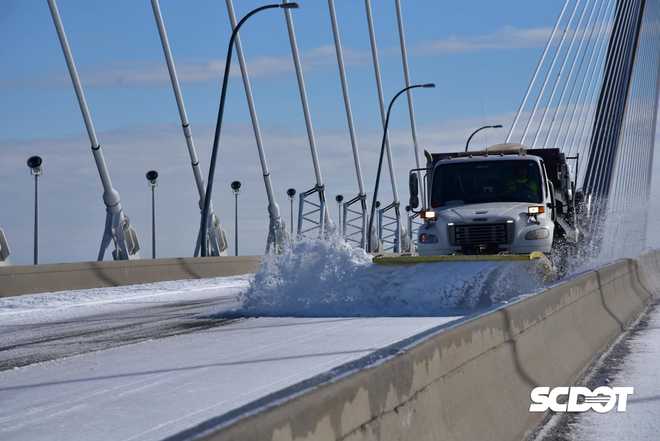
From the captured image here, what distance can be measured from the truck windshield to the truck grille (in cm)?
101

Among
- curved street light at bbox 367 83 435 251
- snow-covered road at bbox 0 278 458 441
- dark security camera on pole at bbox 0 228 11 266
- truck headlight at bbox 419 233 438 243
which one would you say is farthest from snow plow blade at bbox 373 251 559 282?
curved street light at bbox 367 83 435 251

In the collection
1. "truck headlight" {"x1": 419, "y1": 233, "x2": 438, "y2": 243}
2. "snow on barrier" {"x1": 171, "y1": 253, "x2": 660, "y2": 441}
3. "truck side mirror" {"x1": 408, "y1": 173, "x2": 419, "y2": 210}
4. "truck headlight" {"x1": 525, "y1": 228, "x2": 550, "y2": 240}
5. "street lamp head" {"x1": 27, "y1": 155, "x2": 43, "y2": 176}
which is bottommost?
"snow on barrier" {"x1": 171, "y1": 253, "x2": 660, "y2": 441}

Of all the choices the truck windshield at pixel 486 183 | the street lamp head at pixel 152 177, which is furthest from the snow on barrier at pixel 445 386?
the street lamp head at pixel 152 177

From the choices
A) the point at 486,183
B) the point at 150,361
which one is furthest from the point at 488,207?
the point at 150,361

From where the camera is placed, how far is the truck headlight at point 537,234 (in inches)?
877

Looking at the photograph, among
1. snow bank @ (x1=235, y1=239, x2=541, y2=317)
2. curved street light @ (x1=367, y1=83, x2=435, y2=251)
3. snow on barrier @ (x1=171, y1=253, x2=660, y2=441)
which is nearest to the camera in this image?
snow on barrier @ (x1=171, y1=253, x2=660, y2=441)

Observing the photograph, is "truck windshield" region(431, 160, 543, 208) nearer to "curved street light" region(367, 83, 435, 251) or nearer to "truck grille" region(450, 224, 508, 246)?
"truck grille" region(450, 224, 508, 246)

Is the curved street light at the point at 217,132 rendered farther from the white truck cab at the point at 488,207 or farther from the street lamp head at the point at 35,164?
the white truck cab at the point at 488,207

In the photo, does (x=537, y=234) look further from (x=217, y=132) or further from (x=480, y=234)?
(x=217, y=132)

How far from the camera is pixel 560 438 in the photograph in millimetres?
7500

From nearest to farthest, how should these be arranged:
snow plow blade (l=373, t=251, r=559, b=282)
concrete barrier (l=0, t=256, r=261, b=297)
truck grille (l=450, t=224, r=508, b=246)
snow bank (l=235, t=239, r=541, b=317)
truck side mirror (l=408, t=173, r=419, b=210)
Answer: snow bank (l=235, t=239, r=541, b=317) → snow plow blade (l=373, t=251, r=559, b=282) → truck side mirror (l=408, t=173, r=419, b=210) → truck grille (l=450, t=224, r=508, b=246) → concrete barrier (l=0, t=256, r=261, b=297)

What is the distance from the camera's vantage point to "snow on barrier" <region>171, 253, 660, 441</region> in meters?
3.94

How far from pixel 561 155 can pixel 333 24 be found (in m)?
32.2

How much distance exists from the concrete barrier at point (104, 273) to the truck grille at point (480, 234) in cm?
837
